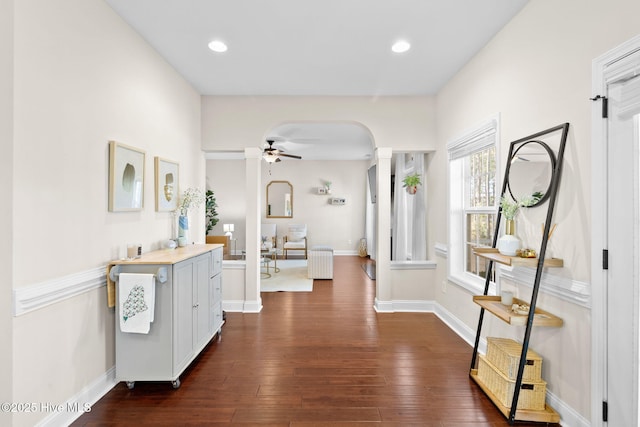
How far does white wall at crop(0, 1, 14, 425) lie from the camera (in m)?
1.58

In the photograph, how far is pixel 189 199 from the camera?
346 centimetres

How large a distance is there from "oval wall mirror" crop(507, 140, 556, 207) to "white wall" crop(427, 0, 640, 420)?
0.36 ft

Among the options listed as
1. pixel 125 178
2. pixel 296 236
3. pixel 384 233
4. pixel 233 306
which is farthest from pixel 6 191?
pixel 296 236

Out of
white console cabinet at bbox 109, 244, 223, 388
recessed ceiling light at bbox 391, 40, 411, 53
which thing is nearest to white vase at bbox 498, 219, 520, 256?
recessed ceiling light at bbox 391, 40, 411, 53

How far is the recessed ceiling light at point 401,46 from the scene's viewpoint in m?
2.85

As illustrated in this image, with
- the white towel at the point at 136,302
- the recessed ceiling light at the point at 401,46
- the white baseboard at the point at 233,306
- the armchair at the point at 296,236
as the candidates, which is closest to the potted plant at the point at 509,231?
the recessed ceiling light at the point at 401,46

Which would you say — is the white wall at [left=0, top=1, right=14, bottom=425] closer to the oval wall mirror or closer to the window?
the oval wall mirror

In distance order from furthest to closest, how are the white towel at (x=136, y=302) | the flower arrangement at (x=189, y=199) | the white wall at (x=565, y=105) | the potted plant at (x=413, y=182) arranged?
1. the potted plant at (x=413, y=182)
2. the flower arrangement at (x=189, y=199)
3. the white towel at (x=136, y=302)
4. the white wall at (x=565, y=105)

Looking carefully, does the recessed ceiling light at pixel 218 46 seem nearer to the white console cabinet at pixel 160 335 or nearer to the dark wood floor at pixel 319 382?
the white console cabinet at pixel 160 335

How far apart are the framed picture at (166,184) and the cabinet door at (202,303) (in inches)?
27.3

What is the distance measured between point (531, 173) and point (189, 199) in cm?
324

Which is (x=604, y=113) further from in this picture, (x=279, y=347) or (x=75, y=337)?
(x=75, y=337)

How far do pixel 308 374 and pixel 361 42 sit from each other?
9.75ft

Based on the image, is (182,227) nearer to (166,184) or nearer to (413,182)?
(166,184)
